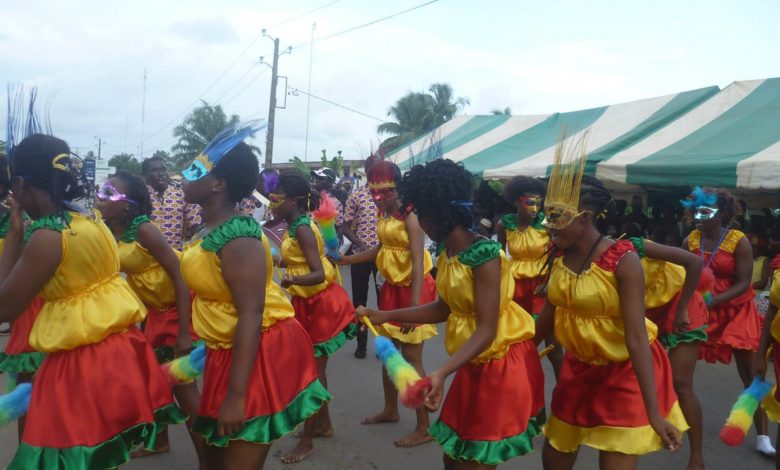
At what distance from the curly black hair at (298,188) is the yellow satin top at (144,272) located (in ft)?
3.36

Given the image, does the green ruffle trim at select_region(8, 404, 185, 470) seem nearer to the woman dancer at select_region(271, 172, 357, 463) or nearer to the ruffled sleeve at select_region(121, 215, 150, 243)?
the ruffled sleeve at select_region(121, 215, 150, 243)

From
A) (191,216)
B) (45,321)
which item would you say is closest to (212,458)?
(45,321)

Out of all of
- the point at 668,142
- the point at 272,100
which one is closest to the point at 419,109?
the point at 272,100

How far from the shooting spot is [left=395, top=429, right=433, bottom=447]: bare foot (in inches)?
186

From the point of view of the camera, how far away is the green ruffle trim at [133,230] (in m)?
3.96

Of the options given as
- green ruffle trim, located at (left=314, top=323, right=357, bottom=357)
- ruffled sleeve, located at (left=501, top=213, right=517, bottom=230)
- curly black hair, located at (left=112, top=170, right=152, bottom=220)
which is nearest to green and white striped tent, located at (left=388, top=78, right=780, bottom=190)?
ruffled sleeve, located at (left=501, top=213, right=517, bottom=230)

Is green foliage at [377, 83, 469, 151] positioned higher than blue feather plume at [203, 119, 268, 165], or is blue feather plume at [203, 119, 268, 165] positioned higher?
green foliage at [377, 83, 469, 151]

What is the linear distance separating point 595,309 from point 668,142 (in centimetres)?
689

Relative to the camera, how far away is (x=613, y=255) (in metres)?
2.91

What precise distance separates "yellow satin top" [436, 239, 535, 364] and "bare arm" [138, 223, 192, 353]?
5.02 ft

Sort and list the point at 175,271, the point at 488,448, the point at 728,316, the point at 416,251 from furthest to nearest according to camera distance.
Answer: the point at 728,316 < the point at 416,251 < the point at 175,271 < the point at 488,448

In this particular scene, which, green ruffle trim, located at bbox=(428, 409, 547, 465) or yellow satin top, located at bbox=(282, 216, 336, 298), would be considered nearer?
green ruffle trim, located at bbox=(428, 409, 547, 465)

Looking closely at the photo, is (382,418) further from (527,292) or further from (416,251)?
(527,292)

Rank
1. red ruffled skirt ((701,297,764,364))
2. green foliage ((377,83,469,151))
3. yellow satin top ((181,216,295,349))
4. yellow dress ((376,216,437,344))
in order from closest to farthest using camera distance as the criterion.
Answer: yellow satin top ((181,216,295,349)) < red ruffled skirt ((701,297,764,364)) < yellow dress ((376,216,437,344)) < green foliage ((377,83,469,151))
